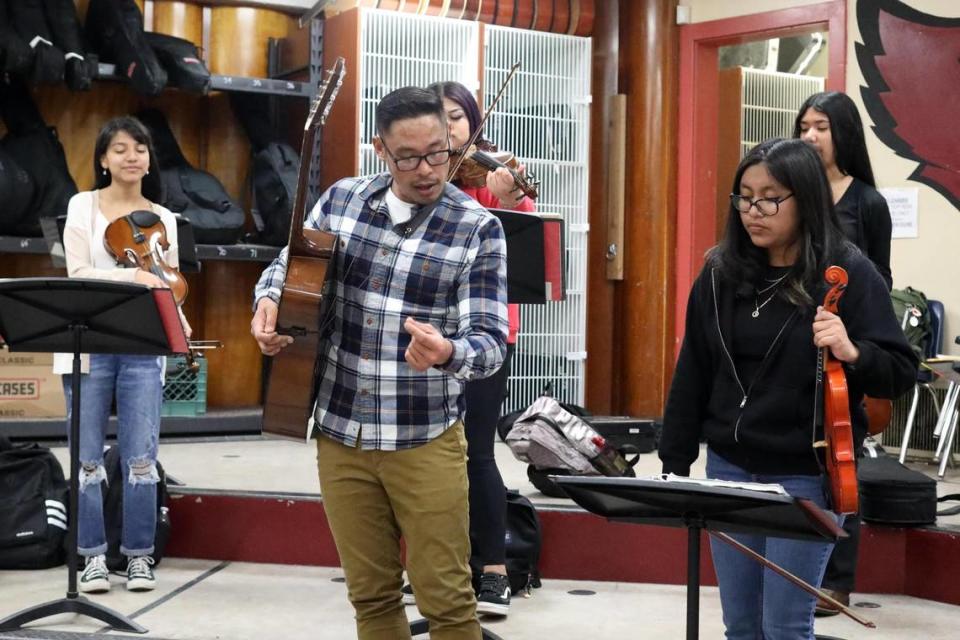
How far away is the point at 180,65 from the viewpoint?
255 inches

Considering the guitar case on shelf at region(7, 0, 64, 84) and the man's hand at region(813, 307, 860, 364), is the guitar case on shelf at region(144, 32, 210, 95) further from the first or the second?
the man's hand at region(813, 307, 860, 364)

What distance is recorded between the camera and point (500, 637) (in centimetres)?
379

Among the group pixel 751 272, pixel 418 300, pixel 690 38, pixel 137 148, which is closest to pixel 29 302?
pixel 137 148

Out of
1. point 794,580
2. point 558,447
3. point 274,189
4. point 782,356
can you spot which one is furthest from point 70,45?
point 794,580

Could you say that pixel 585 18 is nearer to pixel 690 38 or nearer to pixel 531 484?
pixel 690 38

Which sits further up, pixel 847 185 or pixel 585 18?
→ pixel 585 18

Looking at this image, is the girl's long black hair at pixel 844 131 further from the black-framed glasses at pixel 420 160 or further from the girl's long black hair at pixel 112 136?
the girl's long black hair at pixel 112 136

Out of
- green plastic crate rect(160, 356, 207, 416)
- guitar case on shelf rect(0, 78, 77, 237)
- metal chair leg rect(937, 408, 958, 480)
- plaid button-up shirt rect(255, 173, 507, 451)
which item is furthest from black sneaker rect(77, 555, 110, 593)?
metal chair leg rect(937, 408, 958, 480)

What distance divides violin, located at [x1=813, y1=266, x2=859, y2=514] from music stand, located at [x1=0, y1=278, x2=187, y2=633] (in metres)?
1.93

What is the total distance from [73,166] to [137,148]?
2647 mm

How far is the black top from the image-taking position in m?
3.70

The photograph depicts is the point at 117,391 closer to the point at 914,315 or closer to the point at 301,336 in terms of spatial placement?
the point at 301,336

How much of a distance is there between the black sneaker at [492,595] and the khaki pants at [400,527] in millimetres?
1200

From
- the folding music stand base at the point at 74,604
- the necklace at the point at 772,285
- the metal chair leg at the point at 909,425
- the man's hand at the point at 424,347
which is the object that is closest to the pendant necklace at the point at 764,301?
the necklace at the point at 772,285
